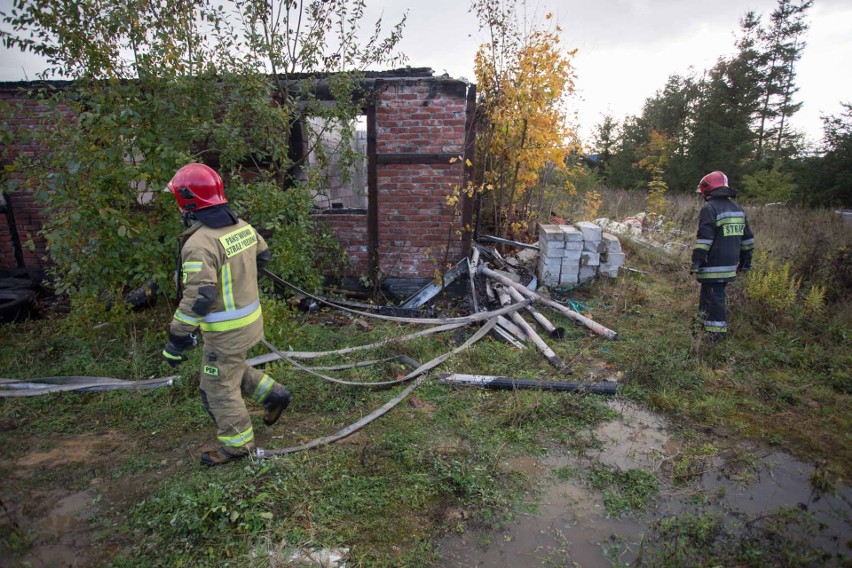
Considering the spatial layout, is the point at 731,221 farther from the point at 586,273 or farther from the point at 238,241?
the point at 238,241

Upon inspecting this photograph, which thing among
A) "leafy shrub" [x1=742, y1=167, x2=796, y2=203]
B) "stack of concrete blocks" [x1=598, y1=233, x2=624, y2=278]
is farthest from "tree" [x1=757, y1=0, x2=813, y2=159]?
"stack of concrete blocks" [x1=598, y1=233, x2=624, y2=278]

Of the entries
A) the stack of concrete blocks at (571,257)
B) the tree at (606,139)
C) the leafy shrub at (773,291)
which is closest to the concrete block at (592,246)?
the stack of concrete blocks at (571,257)

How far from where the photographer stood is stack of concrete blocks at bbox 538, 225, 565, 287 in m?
6.61

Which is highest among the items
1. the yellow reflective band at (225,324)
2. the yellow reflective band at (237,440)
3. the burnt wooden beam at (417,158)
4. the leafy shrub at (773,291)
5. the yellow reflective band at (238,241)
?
the burnt wooden beam at (417,158)

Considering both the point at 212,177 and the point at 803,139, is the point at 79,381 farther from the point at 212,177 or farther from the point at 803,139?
the point at 803,139

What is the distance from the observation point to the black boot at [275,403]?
3400mm

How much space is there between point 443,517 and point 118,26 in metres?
5.39

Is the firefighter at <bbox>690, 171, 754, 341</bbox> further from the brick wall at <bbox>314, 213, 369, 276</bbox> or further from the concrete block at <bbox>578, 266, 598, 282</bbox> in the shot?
the brick wall at <bbox>314, 213, 369, 276</bbox>

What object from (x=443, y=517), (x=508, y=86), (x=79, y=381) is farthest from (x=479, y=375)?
(x=508, y=86)

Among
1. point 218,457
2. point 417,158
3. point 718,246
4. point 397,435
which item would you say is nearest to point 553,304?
point 718,246

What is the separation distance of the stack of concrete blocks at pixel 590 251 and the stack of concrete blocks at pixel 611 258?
10 centimetres

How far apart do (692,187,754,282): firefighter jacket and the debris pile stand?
1838mm

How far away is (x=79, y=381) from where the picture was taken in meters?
4.18

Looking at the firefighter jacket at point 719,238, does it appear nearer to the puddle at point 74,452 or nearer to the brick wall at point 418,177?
the brick wall at point 418,177
